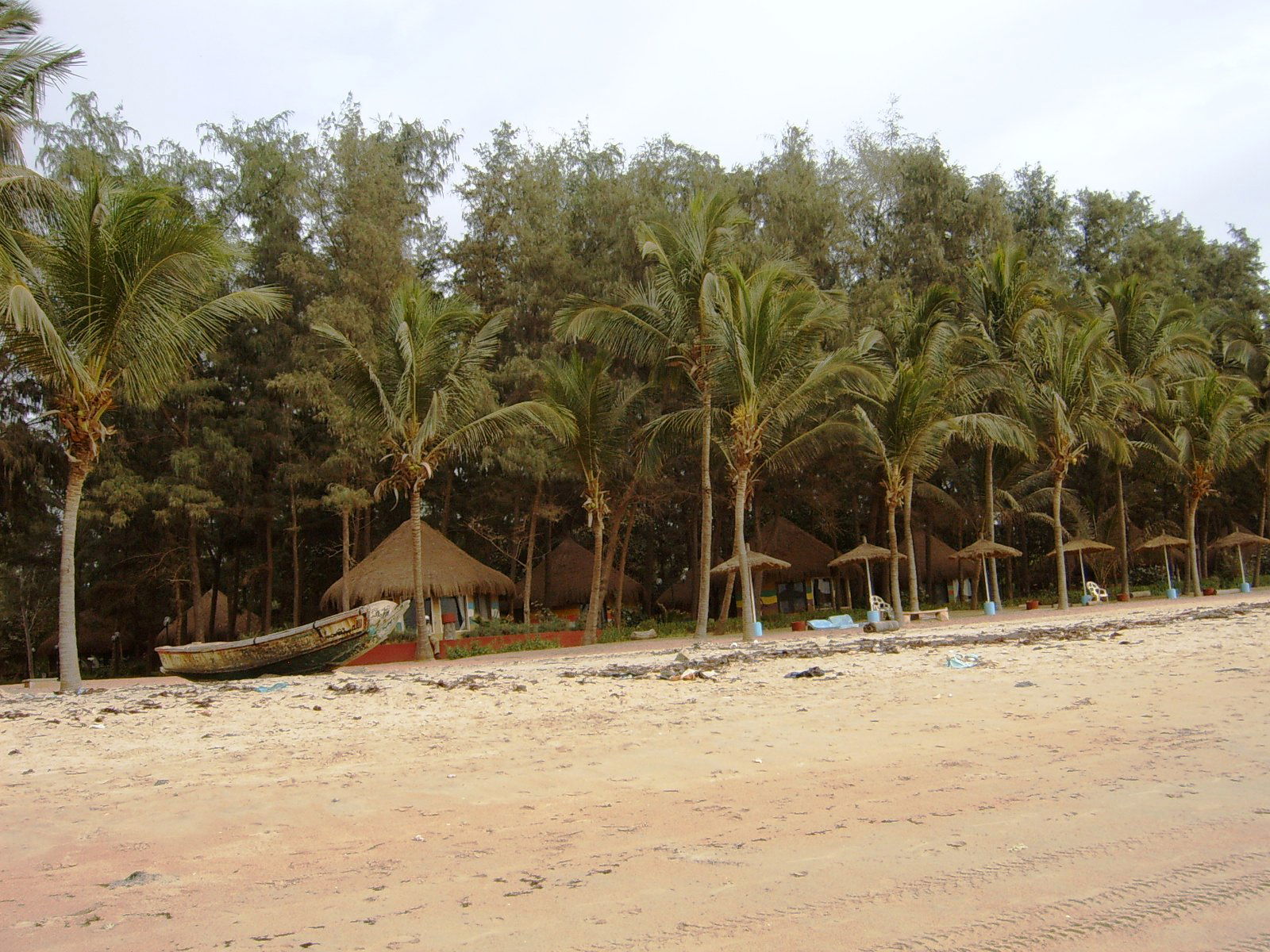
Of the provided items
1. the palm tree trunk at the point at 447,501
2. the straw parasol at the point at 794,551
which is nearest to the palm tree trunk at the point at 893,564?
the straw parasol at the point at 794,551

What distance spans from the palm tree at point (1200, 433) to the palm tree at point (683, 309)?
15444mm

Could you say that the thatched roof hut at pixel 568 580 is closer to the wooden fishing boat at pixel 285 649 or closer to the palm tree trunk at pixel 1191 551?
the wooden fishing boat at pixel 285 649

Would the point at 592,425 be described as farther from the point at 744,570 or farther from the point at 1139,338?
the point at 1139,338

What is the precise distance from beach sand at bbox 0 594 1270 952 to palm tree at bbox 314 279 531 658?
8.85 metres

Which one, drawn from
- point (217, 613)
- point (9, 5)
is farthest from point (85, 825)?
point (217, 613)

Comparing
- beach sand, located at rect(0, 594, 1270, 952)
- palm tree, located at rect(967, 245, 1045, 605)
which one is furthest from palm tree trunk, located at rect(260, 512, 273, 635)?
palm tree, located at rect(967, 245, 1045, 605)

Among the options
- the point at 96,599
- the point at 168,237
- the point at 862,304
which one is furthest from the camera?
the point at 96,599

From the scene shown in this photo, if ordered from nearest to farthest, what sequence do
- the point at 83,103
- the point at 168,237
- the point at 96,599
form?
1. the point at 168,237
2. the point at 83,103
3. the point at 96,599

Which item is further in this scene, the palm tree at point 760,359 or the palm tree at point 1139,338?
the palm tree at point 1139,338

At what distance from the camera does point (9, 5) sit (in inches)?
553

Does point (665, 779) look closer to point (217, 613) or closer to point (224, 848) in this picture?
point (224, 848)

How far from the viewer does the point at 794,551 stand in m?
29.6

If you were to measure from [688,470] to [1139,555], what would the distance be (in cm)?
1668

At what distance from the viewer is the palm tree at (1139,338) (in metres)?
26.8
